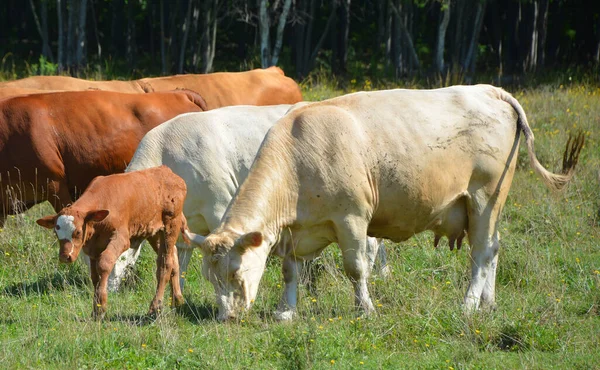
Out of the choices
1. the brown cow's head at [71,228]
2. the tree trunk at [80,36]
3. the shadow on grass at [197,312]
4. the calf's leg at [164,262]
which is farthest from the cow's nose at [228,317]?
the tree trunk at [80,36]

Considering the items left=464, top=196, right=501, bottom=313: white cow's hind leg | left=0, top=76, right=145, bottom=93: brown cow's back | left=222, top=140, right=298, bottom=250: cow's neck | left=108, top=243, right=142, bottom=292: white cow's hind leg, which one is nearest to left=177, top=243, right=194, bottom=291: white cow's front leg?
left=108, top=243, right=142, bottom=292: white cow's hind leg

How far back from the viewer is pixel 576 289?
26.9ft

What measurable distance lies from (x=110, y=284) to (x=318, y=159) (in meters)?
2.63

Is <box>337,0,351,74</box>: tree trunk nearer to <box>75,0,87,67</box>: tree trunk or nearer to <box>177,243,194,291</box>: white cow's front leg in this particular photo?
<box>75,0,87,67</box>: tree trunk

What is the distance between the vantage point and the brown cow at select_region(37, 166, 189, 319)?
6348 mm

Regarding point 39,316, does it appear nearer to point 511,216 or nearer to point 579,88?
point 511,216

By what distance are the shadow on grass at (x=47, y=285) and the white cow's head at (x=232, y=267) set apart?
1.71 metres

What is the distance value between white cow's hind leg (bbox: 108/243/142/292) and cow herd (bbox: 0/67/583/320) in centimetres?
2

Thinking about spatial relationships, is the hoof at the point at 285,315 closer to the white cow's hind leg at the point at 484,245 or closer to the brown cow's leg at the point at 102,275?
the brown cow's leg at the point at 102,275

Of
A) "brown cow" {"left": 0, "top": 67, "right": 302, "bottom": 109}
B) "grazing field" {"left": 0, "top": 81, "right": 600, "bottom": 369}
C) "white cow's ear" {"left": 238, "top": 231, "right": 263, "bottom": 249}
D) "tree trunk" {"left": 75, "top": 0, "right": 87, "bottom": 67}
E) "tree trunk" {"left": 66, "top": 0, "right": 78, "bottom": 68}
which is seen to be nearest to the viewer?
"grazing field" {"left": 0, "top": 81, "right": 600, "bottom": 369}

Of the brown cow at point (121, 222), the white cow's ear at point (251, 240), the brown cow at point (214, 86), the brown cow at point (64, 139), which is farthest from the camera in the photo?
the brown cow at point (214, 86)

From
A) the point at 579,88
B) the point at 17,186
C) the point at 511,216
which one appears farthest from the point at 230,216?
the point at 579,88

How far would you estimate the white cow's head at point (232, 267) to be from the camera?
682 cm

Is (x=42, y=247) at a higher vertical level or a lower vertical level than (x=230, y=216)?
lower
